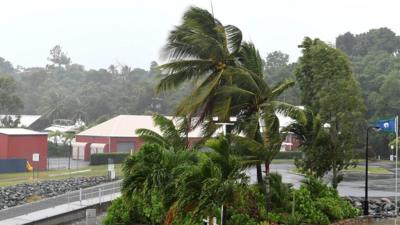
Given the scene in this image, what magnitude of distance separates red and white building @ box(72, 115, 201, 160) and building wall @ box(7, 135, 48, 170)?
975 cm

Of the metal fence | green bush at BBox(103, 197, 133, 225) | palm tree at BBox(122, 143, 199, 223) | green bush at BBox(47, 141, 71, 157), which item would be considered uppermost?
palm tree at BBox(122, 143, 199, 223)

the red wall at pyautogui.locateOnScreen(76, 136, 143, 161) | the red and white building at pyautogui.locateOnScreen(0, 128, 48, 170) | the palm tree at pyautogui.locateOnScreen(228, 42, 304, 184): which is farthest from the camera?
the red wall at pyautogui.locateOnScreen(76, 136, 143, 161)

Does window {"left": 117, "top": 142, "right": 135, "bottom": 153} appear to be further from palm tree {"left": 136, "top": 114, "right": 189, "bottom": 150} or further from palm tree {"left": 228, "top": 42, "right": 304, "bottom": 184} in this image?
palm tree {"left": 228, "top": 42, "right": 304, "bottom": 184}

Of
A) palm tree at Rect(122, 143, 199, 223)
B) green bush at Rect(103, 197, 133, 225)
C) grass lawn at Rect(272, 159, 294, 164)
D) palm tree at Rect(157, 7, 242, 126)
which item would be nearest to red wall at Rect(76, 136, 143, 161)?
grass lawn at Rect(272, 159, 294, 164)

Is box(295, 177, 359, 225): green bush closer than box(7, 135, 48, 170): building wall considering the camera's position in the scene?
Yes

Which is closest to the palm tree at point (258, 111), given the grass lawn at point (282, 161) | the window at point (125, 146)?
the grass lawn at point (282, 161)

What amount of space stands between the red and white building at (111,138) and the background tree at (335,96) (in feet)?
125

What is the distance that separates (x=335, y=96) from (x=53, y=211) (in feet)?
43.1

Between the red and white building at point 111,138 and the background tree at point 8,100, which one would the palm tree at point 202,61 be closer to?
the red and white building at point 111,138

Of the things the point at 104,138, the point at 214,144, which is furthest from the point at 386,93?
the point at 214,144

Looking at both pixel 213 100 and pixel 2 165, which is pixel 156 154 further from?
pixel 2 165

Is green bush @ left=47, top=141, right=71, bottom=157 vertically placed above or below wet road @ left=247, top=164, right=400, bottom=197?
above

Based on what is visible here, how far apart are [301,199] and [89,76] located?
430ft

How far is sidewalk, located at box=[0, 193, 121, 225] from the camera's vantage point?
71.0 ft
